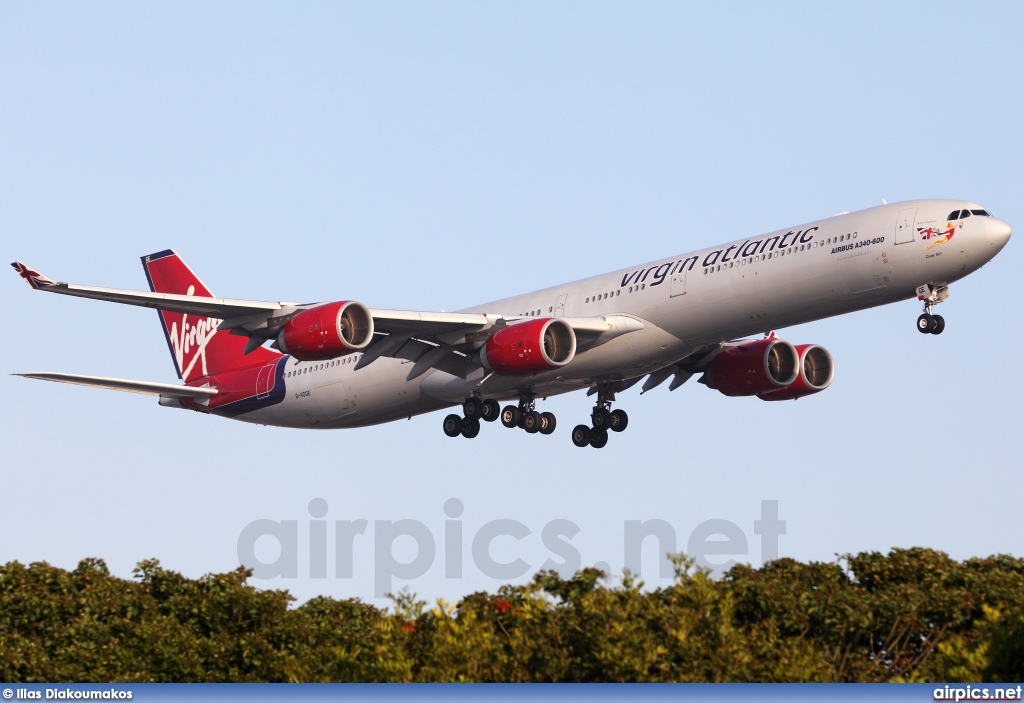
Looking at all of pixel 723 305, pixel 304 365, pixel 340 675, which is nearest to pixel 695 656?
pixel 340 675

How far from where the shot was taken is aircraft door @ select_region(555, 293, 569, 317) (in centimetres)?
4925

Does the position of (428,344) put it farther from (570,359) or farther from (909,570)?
(909,570)

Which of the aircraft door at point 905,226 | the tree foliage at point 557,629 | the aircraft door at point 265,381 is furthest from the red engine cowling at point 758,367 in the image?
the aircraft door at point 265,381

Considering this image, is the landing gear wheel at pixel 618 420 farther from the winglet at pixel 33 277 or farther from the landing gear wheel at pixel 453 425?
the winglet at pixel 33 277

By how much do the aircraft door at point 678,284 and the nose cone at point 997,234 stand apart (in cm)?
872

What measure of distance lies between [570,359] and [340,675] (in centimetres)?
1752

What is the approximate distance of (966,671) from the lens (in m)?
27.4

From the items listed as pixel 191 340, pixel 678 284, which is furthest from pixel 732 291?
pixel 191 340

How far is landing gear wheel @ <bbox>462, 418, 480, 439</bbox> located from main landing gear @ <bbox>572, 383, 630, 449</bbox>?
400cm

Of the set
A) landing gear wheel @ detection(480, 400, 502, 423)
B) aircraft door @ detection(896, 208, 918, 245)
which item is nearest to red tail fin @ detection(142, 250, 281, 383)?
landing gear wheel @ detection(480, 400, 502, 423)

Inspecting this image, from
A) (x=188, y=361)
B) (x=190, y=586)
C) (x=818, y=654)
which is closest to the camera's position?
(x=818, y=654)

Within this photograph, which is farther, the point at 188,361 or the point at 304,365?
the point at 188,361

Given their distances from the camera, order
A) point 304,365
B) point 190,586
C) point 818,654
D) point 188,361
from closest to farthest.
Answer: point 818,654
point 190,586
point 304,365
point 188,361

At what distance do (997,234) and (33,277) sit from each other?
84.3 feet
